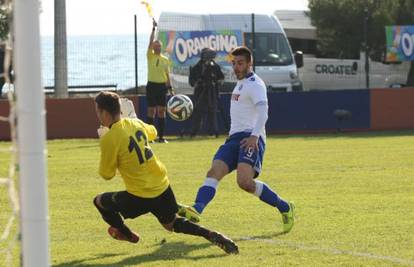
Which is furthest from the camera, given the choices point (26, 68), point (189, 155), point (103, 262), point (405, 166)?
point (189, 155)

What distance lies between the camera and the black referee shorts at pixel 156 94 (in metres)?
21.2

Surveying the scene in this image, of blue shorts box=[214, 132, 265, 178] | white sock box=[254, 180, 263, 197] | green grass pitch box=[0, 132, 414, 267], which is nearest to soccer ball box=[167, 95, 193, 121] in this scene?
green grass pitch box=[0, 132, 414, 267]

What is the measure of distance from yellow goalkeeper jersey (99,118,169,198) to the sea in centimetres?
1834

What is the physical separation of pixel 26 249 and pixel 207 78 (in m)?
17.8

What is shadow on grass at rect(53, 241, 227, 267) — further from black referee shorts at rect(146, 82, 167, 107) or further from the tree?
the tree

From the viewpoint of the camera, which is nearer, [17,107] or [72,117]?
[17,107]

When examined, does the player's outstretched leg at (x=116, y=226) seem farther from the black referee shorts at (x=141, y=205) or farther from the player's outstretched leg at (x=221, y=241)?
the player's outstretched leg at (x=221, y=241)

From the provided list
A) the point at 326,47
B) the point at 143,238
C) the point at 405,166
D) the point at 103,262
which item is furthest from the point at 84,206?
the point at 326,47

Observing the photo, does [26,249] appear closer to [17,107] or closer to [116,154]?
[17,107]

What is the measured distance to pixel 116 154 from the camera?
8273 mm

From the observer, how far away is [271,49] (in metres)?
29.0

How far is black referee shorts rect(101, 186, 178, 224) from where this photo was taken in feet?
27.6

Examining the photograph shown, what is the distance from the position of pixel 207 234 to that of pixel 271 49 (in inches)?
824

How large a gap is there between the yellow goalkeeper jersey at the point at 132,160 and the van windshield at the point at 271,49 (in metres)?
19.8
